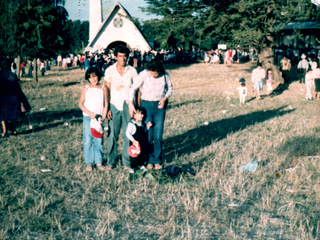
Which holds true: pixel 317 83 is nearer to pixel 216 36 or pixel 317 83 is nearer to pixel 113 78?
pixel 216 36

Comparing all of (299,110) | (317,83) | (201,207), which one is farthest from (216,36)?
(201,207)

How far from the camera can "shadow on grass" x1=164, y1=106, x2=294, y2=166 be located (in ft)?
21.8

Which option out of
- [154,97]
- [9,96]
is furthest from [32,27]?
[154,97]

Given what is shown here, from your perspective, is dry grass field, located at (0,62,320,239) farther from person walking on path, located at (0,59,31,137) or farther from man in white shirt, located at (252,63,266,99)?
man in white shirt, located at (252,63,266,99)

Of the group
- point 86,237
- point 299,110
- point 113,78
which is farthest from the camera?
point 299,110

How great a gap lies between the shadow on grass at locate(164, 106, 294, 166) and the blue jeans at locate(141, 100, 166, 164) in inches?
23.6

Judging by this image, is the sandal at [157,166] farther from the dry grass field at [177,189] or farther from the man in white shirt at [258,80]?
the man in white shirt at [258,80]

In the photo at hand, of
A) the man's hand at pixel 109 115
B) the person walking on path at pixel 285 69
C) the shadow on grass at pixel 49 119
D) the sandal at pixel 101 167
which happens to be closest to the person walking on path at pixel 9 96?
the shadow on grass at pixel 49 119

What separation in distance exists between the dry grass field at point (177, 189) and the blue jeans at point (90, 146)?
209mm

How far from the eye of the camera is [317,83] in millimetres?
12820

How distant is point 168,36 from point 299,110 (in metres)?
7.03

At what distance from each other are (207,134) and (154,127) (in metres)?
2.93

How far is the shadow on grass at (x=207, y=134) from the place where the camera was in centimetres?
664

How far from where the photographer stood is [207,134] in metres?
7.96
